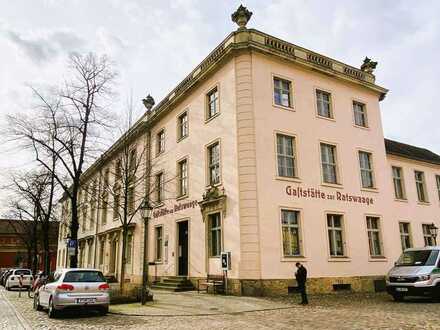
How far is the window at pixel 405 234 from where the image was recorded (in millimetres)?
25594

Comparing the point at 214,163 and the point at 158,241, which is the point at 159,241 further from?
the point at 214,163

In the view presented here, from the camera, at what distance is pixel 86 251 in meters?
40.8

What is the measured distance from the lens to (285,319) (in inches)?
431

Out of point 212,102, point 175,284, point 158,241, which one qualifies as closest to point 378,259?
point 175,284

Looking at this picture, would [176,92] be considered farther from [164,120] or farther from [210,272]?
[210,272]

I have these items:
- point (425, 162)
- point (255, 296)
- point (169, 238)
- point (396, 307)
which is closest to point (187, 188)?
point (169, 238)

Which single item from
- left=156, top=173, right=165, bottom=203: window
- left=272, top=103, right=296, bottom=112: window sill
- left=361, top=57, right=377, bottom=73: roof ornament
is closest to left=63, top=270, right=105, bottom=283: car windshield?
left=272, top=103, right=296, bottom=112: window sill

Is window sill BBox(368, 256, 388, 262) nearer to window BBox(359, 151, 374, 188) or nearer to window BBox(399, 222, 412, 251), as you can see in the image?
window BBox(359, 151, 374, 188)

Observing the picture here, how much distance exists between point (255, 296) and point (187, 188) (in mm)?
7890

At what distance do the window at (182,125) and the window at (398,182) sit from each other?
1392cm

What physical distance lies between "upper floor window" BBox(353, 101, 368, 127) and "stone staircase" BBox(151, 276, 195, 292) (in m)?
12.9

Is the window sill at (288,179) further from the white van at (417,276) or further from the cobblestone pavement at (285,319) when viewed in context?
the cobblestone pavement at (285,319)

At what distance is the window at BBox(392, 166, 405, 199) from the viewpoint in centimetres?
2646

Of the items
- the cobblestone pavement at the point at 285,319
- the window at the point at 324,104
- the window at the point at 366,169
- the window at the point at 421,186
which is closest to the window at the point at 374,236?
the window at the point at 366,169
